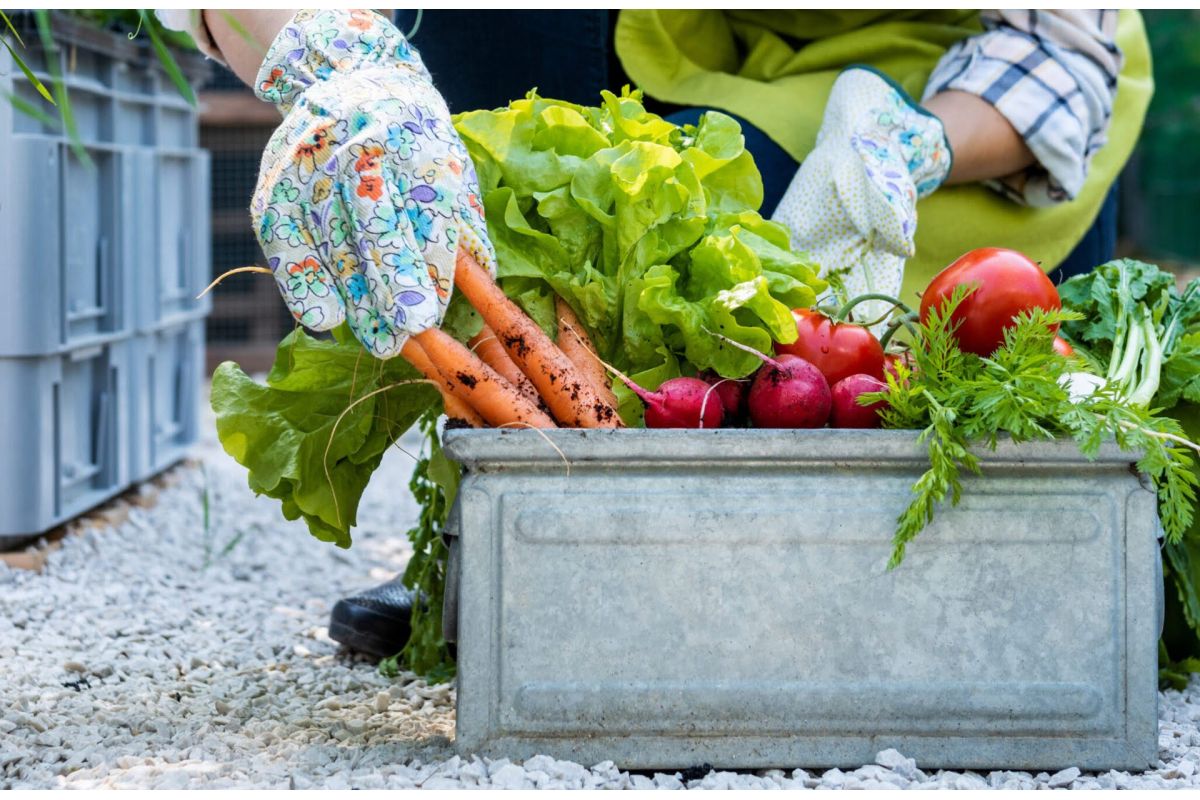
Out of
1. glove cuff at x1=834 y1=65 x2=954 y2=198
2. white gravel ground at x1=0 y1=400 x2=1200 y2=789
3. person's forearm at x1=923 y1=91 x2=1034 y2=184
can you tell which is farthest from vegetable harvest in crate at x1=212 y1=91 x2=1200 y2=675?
person's forearm at x1=923 y1=91 x2=1034 y2=184

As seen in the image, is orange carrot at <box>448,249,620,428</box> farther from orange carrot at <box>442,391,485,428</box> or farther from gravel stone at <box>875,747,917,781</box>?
gravel stone at <box>875,747,917,781</box>

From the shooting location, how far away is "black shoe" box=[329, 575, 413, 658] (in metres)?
2.19

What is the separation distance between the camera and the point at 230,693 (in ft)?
6.52

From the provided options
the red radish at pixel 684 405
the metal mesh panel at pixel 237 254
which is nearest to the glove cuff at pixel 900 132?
the red radish at pixel 684 405

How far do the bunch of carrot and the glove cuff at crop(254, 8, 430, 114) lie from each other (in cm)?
29

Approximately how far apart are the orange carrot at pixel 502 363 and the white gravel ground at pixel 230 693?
436 mm

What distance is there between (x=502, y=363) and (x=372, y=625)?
65 centimetres

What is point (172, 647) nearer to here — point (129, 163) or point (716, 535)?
point (716, 535)

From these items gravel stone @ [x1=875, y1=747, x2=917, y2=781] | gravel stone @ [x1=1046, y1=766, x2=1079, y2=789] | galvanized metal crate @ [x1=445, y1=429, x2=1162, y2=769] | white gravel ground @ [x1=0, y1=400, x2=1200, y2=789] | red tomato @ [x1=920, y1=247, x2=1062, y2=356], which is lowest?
white gravel ground @ [x1=0, y1=400, x2=1200, y2=789]

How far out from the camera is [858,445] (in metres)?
1.55

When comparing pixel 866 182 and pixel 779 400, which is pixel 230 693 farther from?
pixel 866 182

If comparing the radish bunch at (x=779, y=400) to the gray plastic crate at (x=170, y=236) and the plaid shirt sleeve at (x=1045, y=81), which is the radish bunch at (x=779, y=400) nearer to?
the plaid shirt sleeve at (x=1045, y=81)

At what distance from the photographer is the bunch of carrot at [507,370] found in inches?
65.0

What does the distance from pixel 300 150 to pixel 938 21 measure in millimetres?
1534
